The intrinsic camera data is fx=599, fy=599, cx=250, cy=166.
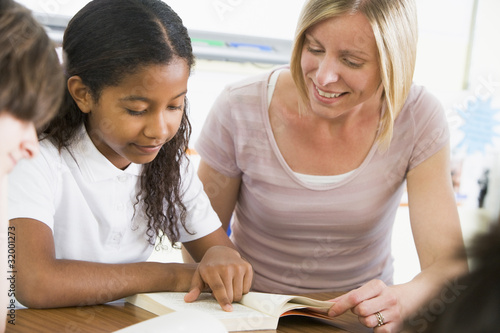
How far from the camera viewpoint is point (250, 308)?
94cm

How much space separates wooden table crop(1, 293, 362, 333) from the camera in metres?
0.81

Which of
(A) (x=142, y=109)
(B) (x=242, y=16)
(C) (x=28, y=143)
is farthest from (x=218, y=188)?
(B) (x=242, y=16)

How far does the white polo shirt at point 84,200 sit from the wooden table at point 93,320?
0.51ft

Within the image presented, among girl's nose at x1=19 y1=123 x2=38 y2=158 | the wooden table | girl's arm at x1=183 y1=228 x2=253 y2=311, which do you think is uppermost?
girl's nose at x1=19 y1=123 x2=38 y2=158

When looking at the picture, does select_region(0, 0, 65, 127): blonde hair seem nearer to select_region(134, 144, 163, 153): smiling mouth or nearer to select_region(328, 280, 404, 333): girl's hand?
select_region(134, 144, 163, 153): smiling mouth

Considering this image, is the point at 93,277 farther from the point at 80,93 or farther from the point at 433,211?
the point at 433,211

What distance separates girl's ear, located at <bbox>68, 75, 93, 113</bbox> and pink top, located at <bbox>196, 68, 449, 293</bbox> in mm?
416

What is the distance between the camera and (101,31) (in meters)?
0.99

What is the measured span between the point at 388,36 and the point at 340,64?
11cm

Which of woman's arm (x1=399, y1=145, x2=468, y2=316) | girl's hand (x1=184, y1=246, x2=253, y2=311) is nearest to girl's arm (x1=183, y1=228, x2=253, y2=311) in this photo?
girl's hand (x1=184, y1=246, x2=253, y2=311)

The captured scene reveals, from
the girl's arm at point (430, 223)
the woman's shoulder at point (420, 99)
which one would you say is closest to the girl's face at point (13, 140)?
the girl's arm at point (430, 223)

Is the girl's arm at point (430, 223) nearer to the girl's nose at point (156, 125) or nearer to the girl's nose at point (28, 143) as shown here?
the girl's nose at point (156, 125)

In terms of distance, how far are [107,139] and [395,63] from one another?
59 cm

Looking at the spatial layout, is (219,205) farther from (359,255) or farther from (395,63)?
(395,63)
